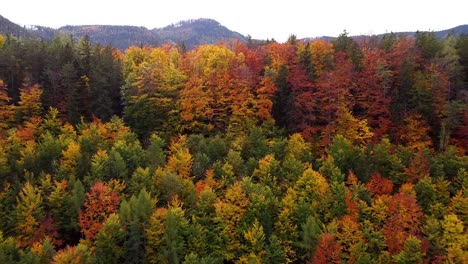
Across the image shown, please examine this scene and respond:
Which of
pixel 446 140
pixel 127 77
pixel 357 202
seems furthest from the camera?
pixel 127 77

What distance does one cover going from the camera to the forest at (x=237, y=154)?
127 ft

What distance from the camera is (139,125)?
6038 cm

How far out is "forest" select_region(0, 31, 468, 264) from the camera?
127ft

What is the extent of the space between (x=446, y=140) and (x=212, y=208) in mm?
37231

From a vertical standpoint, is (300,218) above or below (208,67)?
below

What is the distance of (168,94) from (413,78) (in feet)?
127

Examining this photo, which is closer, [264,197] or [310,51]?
[264,197]

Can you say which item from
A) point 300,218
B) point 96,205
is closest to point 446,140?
point 300,218

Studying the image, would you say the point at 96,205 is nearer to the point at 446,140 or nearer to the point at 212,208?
the point at 212,208

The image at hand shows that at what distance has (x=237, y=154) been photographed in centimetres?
4900

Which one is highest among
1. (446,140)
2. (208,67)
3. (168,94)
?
(208,67)

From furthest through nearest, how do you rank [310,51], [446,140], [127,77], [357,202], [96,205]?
[310,51] → [127,77] → [446,140] → [357,202] → [96,205]

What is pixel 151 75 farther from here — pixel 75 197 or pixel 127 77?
pixel 75 197

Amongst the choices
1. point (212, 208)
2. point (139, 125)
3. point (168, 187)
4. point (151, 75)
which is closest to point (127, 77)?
point (151, 75)
